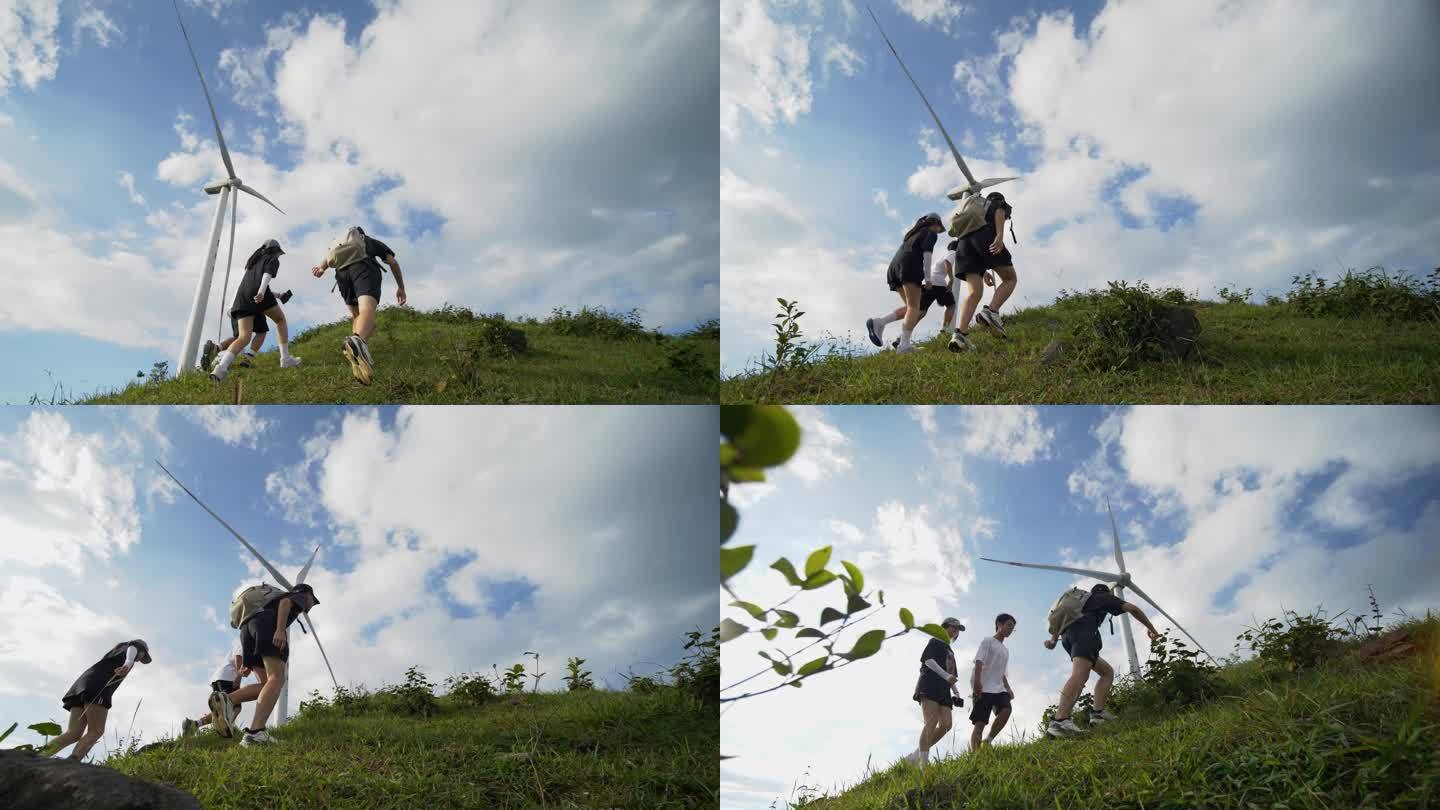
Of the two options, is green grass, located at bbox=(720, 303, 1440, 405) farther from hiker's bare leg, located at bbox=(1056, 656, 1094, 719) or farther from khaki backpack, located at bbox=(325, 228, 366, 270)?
khaki backpack, located at bbox=(325, 228, 366, 270)

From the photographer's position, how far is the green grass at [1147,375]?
6.29 m

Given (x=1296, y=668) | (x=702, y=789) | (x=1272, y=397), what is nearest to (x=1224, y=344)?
(x=1272, y=397)

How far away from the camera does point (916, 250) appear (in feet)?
24.7

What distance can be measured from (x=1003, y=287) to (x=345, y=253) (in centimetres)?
654

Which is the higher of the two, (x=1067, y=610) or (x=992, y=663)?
(x=1067, y=610)

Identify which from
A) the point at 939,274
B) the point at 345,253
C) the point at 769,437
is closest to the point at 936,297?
the point at 939,274

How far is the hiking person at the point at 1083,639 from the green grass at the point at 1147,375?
1.79m

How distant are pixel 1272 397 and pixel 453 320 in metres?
9.91

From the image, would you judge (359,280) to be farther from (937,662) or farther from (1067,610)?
(1067,610)

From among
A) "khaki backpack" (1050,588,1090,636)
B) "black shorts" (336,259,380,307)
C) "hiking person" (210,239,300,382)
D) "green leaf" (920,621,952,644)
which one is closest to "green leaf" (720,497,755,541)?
"green leaf" (920,621,952,644)

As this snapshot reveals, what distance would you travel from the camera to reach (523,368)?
8867 mm

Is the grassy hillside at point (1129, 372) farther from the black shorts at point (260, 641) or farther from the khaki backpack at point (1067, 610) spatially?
the black shorts at point (260, 641)

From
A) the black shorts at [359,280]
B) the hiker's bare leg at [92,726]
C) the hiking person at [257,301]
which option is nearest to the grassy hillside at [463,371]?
the hiking person at [257,301]

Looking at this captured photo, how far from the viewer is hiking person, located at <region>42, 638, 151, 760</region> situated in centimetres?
641
